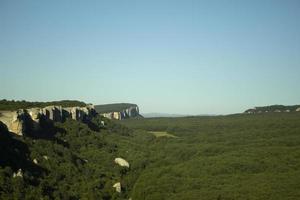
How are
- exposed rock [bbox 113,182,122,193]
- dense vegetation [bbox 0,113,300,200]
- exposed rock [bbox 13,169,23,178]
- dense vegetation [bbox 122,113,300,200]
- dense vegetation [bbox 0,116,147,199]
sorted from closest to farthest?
exposed rock [bbox 13,169,23,178] < dense vegetation [bbox 0,116,147,199] < dense vegetation [bbox 0,113,300,200] < dense vegetation [bbox 122,113,300,200] < exposed rock [bbox 113,182,122,193]

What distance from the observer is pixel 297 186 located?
328 feet

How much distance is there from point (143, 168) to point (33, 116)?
125 feet

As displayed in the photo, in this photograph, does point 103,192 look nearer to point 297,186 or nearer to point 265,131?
point 297,186

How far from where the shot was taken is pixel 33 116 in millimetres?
116188

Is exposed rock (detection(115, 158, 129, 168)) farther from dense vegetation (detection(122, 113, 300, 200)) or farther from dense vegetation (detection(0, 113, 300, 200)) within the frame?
dense vegetation (detection(122, 113, 300, 200))

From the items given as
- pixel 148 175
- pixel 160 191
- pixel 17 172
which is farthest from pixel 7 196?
pixel 148 175

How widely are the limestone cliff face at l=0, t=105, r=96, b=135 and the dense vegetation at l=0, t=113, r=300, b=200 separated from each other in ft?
9.59

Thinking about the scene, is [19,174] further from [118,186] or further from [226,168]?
[226,168]

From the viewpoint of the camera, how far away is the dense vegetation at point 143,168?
306ft

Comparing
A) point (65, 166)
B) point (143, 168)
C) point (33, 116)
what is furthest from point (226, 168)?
point (33, 116)

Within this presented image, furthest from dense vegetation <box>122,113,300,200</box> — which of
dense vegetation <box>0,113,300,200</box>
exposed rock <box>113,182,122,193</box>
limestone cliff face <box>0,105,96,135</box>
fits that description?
limestone cliff face <box>0,105,96,135</box>

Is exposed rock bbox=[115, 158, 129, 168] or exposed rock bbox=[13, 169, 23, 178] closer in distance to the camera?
exposed rock bbox=[13, 169, 23, 178]

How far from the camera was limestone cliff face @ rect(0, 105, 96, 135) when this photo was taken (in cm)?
10425

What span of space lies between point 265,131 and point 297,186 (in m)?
87.6
